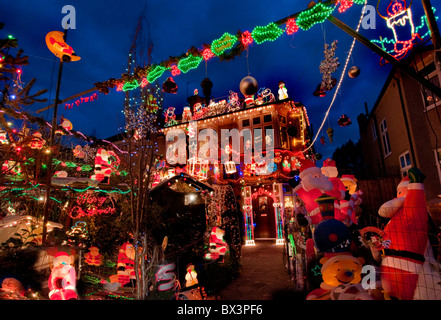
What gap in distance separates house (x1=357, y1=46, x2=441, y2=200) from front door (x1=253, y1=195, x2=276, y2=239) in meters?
7.29

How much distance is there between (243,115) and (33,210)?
45.4ft

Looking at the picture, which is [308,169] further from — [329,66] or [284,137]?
[284,137]

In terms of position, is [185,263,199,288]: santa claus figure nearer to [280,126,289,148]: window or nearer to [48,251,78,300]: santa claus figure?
[48,251,78,300]: santa claus figure

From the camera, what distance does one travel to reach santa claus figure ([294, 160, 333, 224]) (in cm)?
432

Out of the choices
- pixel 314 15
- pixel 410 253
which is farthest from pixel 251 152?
pixel 410 253

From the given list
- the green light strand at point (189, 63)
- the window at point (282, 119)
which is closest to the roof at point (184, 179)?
the green light strand at point (189, 63)

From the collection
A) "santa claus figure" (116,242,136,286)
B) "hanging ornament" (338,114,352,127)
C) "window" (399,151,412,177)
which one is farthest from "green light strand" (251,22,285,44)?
"window" (399,151,412,177)

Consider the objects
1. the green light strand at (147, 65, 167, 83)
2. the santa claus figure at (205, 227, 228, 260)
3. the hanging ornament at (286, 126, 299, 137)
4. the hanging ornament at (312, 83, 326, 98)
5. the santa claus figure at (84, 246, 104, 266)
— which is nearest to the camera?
the green light strand at (147, 65, 167, 83)

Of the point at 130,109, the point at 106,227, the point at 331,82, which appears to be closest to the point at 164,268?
the point at 130,109

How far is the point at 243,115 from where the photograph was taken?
16.9 meters

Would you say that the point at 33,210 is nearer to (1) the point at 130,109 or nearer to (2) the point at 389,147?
(1) the point at 130,109

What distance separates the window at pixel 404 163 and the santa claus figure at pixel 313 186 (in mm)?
9014

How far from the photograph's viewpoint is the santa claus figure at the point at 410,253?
296 centimetres
